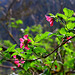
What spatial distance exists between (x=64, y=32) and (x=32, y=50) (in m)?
0.14

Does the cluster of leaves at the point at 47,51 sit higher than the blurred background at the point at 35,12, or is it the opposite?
the blurred background at the point at 35,12

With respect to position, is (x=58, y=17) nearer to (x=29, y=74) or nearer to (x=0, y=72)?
(x=29, y=74)

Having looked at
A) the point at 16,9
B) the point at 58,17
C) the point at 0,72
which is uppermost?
the point at 16,9

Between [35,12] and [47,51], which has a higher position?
[35,12]

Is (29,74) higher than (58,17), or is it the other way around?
(58,17)

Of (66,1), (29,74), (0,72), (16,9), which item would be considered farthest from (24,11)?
(29,74)

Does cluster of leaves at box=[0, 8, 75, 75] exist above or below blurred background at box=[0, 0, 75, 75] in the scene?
below

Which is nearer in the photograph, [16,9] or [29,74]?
[29,74]

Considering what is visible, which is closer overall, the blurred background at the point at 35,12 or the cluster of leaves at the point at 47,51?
the cluster of leaves at the point at 47,51

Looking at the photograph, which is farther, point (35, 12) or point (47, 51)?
point (35, 12)

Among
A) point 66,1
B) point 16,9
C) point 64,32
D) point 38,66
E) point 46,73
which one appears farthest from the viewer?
point 16,9

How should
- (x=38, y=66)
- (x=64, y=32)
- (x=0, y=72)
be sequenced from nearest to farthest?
(x=64, y=32) → (x=38, y=66) → (x=0, y=72)

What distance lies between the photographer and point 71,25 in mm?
355

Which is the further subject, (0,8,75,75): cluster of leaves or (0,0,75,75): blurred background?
(0,0,75,75): blurred background
